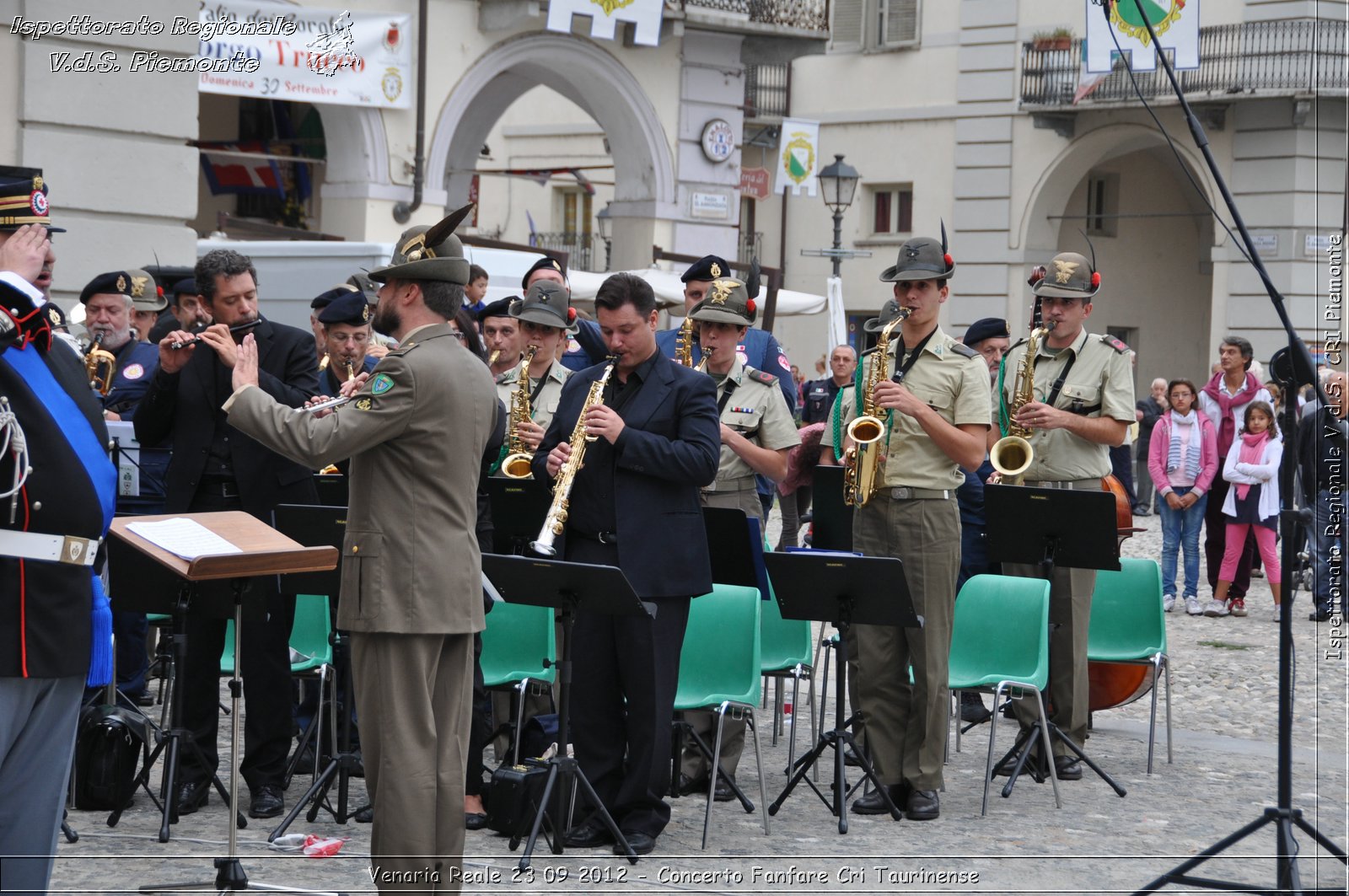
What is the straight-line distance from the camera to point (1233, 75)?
2680 cm

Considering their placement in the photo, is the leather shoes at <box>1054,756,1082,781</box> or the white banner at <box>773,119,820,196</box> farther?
the white banner at <box>773,119,820,196</box>

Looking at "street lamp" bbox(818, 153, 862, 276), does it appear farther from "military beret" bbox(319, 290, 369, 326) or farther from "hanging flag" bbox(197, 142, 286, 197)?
"military beret" bbox(319, 290, 369, 326)

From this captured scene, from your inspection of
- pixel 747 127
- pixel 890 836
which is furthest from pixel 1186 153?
pixel 890 836

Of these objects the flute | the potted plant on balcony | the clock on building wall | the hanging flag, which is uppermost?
the potted plant on balcony

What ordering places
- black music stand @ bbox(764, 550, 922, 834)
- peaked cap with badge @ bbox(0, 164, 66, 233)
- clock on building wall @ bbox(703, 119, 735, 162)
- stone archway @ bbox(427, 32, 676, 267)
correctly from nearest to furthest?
1. peaked cap with badge @ bbox(0, 164, 66, 233)
2. black music stand @ bbox(764, 550, 922, 834)
3. stone archway @ bbox(427, 32, 676, 267)
4. clock on building wall @ bbox(703, 119, 735, 162)

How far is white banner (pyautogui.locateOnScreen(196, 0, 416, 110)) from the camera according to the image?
60.0 feet

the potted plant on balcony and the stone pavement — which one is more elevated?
the potted plant on balcony

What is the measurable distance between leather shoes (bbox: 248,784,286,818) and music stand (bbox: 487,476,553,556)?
149 centimetres

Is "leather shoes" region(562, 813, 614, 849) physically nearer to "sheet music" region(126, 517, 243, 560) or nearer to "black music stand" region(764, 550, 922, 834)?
"black music stand" region(764, 550, 922, 834)

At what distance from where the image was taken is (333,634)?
7.40 meters

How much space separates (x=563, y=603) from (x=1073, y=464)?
331cm

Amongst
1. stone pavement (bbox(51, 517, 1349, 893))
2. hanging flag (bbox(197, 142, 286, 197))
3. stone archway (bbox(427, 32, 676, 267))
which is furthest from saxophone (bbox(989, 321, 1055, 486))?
hanging flag (bbox(197, 142, 286, 197))

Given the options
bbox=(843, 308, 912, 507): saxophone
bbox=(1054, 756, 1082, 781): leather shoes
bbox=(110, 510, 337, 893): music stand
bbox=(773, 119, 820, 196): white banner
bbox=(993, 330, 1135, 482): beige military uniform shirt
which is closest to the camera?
bbox=(110, 510, 337, 893): music stand

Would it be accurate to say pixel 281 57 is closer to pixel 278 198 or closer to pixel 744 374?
pixel 278 198
